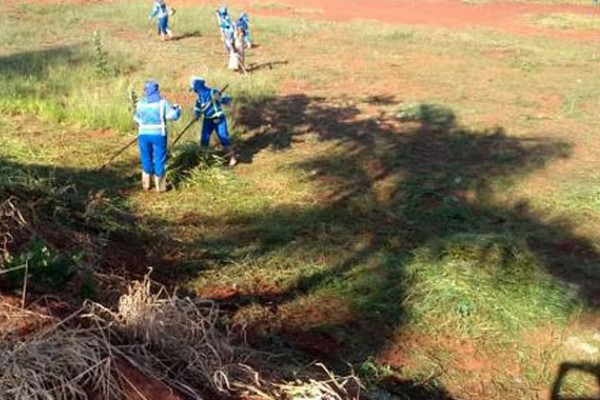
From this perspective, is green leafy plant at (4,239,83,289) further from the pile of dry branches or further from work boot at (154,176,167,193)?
work boot at (154,176,167,193)

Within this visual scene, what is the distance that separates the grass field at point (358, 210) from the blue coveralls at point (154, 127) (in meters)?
0.53

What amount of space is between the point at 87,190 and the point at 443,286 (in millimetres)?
4902

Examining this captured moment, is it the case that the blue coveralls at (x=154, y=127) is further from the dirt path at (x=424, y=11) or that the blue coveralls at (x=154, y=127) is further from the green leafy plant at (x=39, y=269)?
the dirt path at (x=424, y=11)

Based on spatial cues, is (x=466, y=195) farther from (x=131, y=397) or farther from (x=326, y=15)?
(x=326, y=15)

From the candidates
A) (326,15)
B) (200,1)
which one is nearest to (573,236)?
(326,15)

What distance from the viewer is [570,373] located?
6.22m

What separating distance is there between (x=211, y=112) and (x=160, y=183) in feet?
5.35

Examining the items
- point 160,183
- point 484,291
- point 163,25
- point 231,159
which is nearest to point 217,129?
point 231,159

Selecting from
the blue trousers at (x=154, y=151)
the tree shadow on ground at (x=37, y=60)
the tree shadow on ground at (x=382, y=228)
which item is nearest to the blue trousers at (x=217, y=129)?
→ the tree shadow on ground at (x=382, y=228)

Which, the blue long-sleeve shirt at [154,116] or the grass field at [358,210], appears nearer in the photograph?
the grass field at [358,210]

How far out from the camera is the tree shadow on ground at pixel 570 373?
5.98 meters

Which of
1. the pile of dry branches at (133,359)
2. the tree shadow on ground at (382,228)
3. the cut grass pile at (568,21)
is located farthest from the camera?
the cut grass pile at (568,21)

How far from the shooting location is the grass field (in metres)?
6.39

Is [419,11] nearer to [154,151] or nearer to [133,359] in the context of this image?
[154,151]
